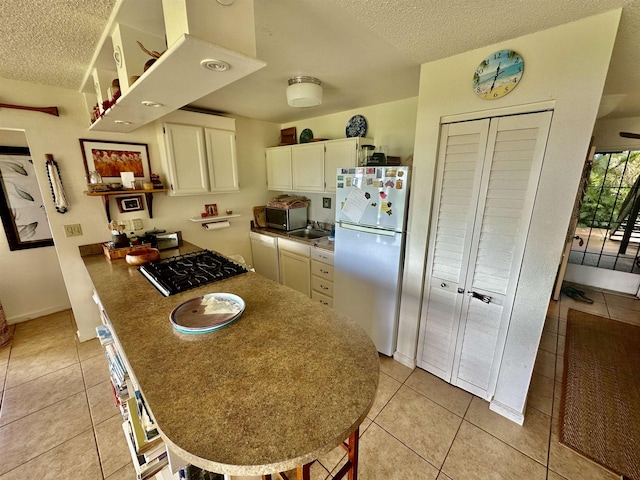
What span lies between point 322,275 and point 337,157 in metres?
1.27

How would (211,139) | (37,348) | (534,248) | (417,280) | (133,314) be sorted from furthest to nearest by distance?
(211,139)
(37,348)
(417,280)
(534,248)
(133,314)

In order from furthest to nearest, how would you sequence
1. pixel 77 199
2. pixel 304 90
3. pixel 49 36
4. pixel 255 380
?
pixel 77 199 → pixel 304 90 → pixel 49 36 → pixel 255 380

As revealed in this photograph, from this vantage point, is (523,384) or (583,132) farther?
(523,384)

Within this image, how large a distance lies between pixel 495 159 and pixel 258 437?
1.79m

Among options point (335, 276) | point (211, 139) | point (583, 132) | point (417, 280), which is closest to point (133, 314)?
point (335, 276)

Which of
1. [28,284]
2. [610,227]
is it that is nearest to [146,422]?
[28,284]

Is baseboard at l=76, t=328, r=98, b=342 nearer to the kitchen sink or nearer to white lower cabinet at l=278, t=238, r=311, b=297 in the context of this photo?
white lower cabinet at l=278, t=238, r=311, b=297

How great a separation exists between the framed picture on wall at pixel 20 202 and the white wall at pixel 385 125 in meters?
3.14

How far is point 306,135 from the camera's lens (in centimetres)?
326

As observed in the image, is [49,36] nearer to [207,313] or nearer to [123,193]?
[123,193]

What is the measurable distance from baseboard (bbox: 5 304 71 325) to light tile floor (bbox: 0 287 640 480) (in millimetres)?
746

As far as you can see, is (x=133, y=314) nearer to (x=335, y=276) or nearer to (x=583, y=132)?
(x=335, y=276)

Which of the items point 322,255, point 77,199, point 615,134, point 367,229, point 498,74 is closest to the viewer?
point 498,74

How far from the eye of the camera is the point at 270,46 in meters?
1.48
